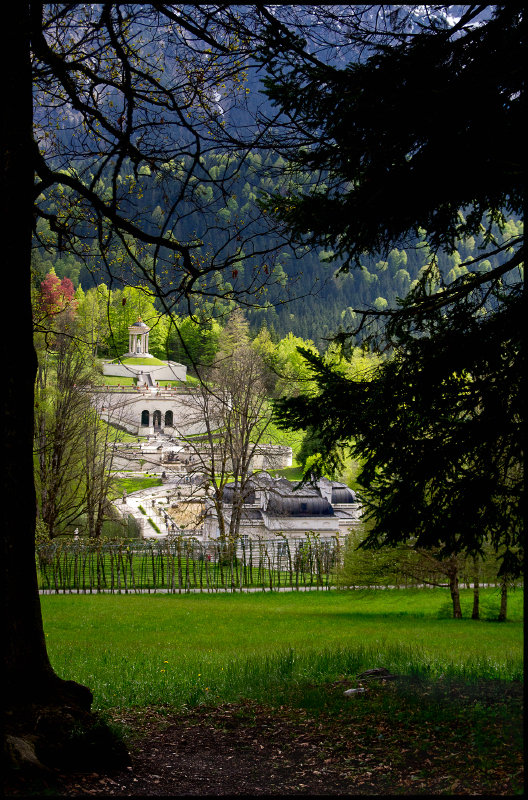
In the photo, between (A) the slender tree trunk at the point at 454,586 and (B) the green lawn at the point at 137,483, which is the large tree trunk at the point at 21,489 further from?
(B) the green lawn at the point at 137,483

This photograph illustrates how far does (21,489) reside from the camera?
3598 mm

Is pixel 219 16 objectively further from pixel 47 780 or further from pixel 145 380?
pixel 145 380

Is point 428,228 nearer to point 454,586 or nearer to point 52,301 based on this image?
point 52,301

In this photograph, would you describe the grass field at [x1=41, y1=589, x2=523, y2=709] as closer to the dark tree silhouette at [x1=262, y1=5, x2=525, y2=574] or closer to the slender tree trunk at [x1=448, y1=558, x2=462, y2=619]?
the slender tree trunk at [x1=448, y1=558, x2=462, y2=619]

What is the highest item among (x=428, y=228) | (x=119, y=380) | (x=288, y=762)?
(x=119, y=380)

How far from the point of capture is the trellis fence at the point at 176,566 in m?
19.5

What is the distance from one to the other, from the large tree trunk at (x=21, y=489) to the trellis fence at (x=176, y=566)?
15.8 metres

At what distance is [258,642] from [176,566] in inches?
468

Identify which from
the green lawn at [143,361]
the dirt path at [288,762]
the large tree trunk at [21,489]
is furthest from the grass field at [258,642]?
the green lawn at [143,361]

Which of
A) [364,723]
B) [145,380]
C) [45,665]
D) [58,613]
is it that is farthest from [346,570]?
[145,380]

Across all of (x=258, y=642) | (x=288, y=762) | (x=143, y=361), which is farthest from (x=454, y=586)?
(x=143, y=361)

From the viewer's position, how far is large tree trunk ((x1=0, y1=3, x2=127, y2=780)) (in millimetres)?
3457

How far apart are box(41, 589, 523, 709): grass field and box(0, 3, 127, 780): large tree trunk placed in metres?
1.62

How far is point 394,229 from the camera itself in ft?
17.9
